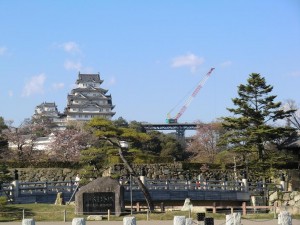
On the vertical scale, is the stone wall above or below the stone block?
above

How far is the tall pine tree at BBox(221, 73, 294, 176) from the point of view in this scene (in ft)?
128

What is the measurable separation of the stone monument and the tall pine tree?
15.7 m

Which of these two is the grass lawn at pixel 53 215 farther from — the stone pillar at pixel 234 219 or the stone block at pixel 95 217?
the stone pillar at pixel 234 219

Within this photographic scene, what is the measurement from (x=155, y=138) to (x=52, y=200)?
126 feet

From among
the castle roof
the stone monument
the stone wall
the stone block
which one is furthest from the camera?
the castle roof

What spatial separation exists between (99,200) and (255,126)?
1838 cm

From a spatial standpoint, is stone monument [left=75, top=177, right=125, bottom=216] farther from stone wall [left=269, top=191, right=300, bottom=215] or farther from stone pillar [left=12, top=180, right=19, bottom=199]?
stone wall [left=269, top=191, right=300, bottom=215]

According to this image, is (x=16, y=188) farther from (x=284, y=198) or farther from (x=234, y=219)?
(x=234, y=219)

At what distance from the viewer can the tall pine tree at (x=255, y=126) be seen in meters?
39.1

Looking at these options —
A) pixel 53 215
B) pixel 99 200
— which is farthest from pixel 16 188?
pixel 99 200

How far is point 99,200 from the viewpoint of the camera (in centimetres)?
2534

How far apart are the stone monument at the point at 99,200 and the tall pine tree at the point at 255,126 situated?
1571 cm

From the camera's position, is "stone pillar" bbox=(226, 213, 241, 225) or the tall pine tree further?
the tall pine tree

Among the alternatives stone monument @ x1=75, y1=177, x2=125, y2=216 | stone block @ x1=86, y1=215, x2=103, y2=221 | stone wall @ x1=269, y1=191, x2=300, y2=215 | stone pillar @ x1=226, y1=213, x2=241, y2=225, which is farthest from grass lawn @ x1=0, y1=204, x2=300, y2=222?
stone wall @ x1=269, y1=191, x2=300, y2=215
